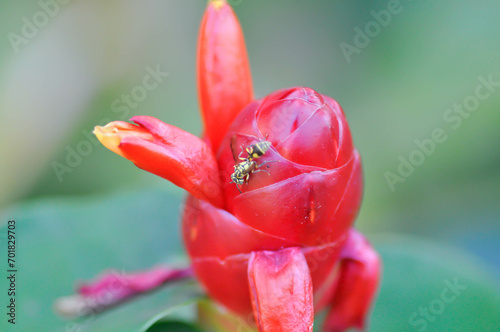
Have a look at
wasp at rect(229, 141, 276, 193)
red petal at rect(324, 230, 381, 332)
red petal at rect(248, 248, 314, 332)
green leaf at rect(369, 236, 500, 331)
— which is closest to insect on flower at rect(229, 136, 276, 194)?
wasp at rect(229, 141, 276, 193)

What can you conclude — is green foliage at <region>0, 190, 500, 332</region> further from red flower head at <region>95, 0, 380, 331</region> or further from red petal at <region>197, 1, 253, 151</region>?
red petal at <region>197, 1, 253, 151</region>

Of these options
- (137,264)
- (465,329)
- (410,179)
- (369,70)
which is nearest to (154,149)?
(137,264)

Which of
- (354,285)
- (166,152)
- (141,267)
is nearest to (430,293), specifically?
(354,285)

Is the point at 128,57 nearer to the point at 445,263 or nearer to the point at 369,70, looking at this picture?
the point at 369,70

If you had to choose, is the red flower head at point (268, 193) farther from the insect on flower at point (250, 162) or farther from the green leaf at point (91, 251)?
the green leaf at point (91, 251)

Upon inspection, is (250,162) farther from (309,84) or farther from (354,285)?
(309,84)
